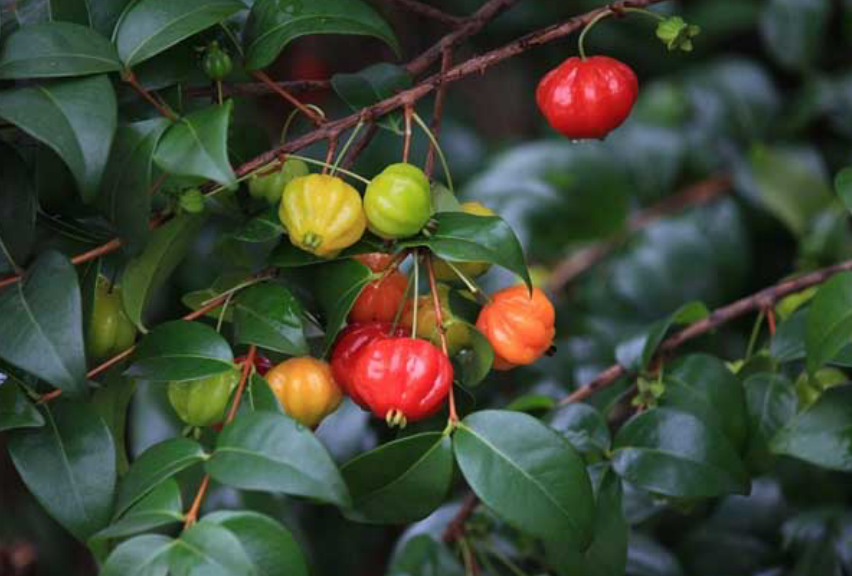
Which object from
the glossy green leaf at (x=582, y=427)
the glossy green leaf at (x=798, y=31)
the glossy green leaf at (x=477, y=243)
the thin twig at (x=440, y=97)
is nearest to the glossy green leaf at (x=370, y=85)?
the thin twig at (x=440, y=97)

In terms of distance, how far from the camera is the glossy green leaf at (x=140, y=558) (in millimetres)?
810

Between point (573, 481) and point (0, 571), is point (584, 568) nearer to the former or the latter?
point (573, 481)

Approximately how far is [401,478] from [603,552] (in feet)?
0.90

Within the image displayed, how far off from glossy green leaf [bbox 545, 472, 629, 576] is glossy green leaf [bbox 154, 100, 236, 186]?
0.48 metres

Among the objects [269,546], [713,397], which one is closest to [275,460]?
[269,546]

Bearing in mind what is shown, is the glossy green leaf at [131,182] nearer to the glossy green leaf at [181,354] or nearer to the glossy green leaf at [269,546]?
the glossy green leaf at [181,354]

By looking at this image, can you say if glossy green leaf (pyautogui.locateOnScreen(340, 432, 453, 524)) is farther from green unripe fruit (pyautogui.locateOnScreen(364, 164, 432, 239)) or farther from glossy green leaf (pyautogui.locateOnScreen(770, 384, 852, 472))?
glossy green leaf (pyautogui.locateOnScreen(770, 384, 852, 472))

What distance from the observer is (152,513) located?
33.0 inches

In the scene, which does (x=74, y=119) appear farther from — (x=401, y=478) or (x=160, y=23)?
(x=401, y=478)

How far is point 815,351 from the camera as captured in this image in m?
0.98

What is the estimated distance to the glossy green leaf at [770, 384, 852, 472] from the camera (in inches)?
41.9

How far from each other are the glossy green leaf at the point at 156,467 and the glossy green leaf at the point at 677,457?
16.7 inches

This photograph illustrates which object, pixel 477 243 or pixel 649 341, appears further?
pixel 649 341

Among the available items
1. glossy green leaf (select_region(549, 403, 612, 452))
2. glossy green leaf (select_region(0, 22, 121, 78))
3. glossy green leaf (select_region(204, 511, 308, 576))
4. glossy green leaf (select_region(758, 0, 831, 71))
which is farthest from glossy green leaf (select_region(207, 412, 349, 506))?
glossy green leaf (select_region(758, 0, 831, 71))
